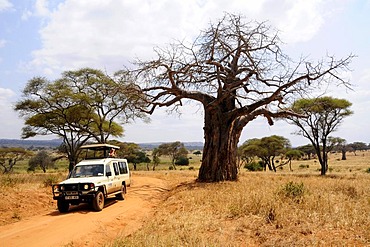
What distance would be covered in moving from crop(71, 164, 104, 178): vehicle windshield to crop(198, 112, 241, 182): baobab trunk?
258 inches

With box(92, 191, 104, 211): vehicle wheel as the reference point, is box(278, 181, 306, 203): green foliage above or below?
above

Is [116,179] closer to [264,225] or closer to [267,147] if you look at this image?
[264,225]

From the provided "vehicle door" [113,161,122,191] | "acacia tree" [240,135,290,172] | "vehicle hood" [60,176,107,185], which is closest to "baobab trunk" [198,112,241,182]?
"vehicle door" [113,161,122,191]

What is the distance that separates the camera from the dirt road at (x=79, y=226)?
751cm

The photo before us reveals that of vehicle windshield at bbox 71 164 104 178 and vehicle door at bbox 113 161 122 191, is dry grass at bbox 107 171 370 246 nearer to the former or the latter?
vehicle windshield at bbox 71 164 104 178

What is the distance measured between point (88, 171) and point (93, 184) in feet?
5.68

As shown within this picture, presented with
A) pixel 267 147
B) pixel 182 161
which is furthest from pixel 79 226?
pixel 182 161

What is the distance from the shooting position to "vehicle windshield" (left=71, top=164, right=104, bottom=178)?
517 inches

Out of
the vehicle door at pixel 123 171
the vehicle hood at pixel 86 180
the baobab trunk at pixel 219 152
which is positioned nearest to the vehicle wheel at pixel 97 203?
the vehicle hood at pixel 86 180

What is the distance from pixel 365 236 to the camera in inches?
223

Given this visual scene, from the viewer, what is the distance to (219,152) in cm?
1789

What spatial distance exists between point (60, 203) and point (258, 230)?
7.62 metres

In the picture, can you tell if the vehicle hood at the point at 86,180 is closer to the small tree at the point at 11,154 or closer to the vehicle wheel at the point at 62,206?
the vehicle wheel at the point at 62,206

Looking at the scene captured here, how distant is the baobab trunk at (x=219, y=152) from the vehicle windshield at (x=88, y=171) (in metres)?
6.55
